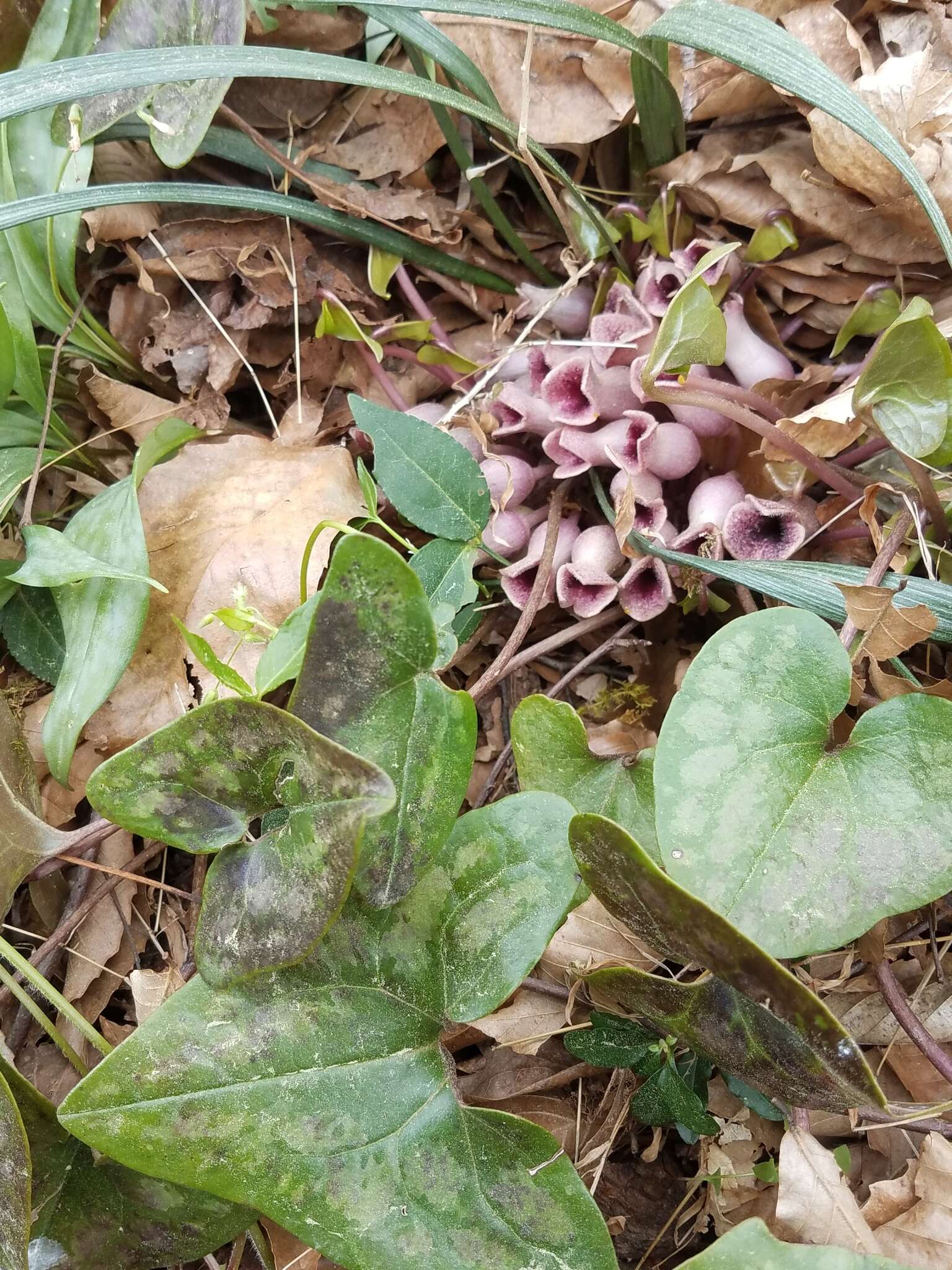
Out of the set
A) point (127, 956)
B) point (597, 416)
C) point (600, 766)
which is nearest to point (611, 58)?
point (597, 416)

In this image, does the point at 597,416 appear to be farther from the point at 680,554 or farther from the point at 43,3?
the point at 43,3

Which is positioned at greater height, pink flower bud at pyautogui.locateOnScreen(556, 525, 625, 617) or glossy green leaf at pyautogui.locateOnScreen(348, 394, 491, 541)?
glossy green leaf at pyautogui.locateOnScreen(348, 394, 491, 541)

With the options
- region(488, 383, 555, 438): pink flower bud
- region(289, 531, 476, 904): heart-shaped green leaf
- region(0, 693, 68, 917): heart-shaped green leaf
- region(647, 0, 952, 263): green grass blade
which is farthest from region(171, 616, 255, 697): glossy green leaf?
region(647, 0, 952, 263): green grass blade

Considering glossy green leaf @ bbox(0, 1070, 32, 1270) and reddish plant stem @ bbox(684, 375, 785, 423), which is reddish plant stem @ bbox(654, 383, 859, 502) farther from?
glossy green leaf @ bbox(0, 1070, 32, 1270)

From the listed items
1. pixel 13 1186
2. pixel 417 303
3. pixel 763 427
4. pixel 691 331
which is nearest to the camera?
pixel 13 1186

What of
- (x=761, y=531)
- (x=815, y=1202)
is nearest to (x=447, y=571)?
(x=761, y=531)

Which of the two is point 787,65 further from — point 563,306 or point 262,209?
point 262,209
